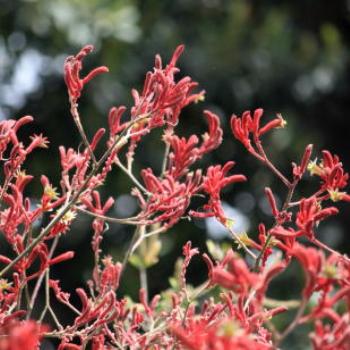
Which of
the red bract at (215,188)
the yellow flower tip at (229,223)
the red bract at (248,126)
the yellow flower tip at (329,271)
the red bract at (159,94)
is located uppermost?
the red bract at (159,94)

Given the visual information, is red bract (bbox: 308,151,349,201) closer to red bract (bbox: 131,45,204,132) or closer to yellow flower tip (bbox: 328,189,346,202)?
yellow flower tip (bbox: 328,189,346,202)

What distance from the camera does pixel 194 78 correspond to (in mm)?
6633

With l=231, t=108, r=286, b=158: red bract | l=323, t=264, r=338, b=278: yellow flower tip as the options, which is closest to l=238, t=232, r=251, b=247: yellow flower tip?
l=231, t=108, r=286, b=158: red bract

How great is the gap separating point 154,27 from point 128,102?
81 cm

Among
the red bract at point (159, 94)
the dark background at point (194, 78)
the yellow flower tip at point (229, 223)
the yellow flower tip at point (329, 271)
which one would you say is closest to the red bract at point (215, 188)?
the yellow flower tip at point (229, 223)

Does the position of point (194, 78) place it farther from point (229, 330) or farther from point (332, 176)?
point (229, 330)

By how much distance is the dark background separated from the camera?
6262 millimetres

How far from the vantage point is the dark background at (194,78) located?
626 cm

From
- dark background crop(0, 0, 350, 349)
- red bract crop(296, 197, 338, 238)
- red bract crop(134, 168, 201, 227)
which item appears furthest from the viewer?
dark background crop(0, 0, 350, 349)

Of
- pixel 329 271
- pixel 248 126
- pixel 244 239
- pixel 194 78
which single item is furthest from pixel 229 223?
pixel 194 78

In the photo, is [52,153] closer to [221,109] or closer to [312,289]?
[221,109]

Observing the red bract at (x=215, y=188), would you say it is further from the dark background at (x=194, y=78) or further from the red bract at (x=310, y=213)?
the dark background at (x=194, y=78)

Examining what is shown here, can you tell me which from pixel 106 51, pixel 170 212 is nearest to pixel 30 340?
pixel 170 212

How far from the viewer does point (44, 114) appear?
22.4 ft
